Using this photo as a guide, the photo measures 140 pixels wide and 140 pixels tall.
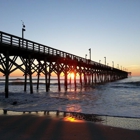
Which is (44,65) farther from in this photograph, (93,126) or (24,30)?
(93,126)

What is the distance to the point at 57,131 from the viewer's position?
602cm

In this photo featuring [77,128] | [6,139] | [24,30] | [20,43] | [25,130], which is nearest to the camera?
[6,139]

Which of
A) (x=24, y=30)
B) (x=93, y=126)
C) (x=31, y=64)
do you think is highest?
(x=24, y=30)

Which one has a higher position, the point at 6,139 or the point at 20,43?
the point at 20,43

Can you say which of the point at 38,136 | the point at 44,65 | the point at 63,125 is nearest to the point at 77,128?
the point at 63,125

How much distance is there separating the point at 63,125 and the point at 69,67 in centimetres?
2452

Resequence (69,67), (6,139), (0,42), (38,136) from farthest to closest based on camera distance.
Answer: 1. (69,67)
2. (0,42)
3. (38,136)
4. (6,139)

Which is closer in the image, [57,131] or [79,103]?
[57,131]

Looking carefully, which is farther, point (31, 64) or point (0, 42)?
point (31, 64)

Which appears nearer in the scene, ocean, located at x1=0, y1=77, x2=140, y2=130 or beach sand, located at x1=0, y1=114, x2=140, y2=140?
beach sand, located at x1=0, y1=114, x2=140, y2=140

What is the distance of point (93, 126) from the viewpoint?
6719mm

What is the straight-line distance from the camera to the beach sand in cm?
543

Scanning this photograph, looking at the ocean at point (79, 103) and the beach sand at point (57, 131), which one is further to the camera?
the ocean at point (79, 103)

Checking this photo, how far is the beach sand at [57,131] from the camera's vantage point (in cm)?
543
